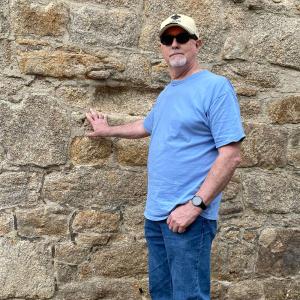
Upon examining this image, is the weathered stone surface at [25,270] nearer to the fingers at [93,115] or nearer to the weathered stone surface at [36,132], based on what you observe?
the weathered stone surface at [36,132]

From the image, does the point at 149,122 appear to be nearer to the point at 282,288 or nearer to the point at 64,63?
the point at 64,63

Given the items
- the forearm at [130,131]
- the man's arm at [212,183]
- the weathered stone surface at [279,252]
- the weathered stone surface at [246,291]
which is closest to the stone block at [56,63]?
the forearm at [130,131]

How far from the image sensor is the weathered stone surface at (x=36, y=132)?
119 inches

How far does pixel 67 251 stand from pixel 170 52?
1.33 m

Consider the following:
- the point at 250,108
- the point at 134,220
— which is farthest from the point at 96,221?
the point at 250,108

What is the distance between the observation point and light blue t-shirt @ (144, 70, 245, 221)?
239 centimetres

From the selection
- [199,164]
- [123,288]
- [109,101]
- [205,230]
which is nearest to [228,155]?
[199,164]

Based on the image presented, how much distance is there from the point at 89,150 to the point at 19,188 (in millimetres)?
456

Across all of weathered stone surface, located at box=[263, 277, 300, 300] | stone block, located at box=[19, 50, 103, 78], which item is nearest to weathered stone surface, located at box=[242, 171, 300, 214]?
weathered stone surface, located at box=[263, 277, 300, 300]

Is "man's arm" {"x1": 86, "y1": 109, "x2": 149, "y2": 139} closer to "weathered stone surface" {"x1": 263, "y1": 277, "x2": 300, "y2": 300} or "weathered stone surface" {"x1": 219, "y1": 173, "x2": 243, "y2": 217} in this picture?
"weathered stone surface" {"x1": 219, "y1": 173, "x2": 243, "y2": 217}

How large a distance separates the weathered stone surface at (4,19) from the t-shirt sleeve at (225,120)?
1309 mm

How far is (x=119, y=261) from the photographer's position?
10.6 feet

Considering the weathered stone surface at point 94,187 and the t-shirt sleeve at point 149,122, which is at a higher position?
the t-shirt sleeve at point 149,122

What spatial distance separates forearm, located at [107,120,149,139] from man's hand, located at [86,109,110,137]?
0.09ft
